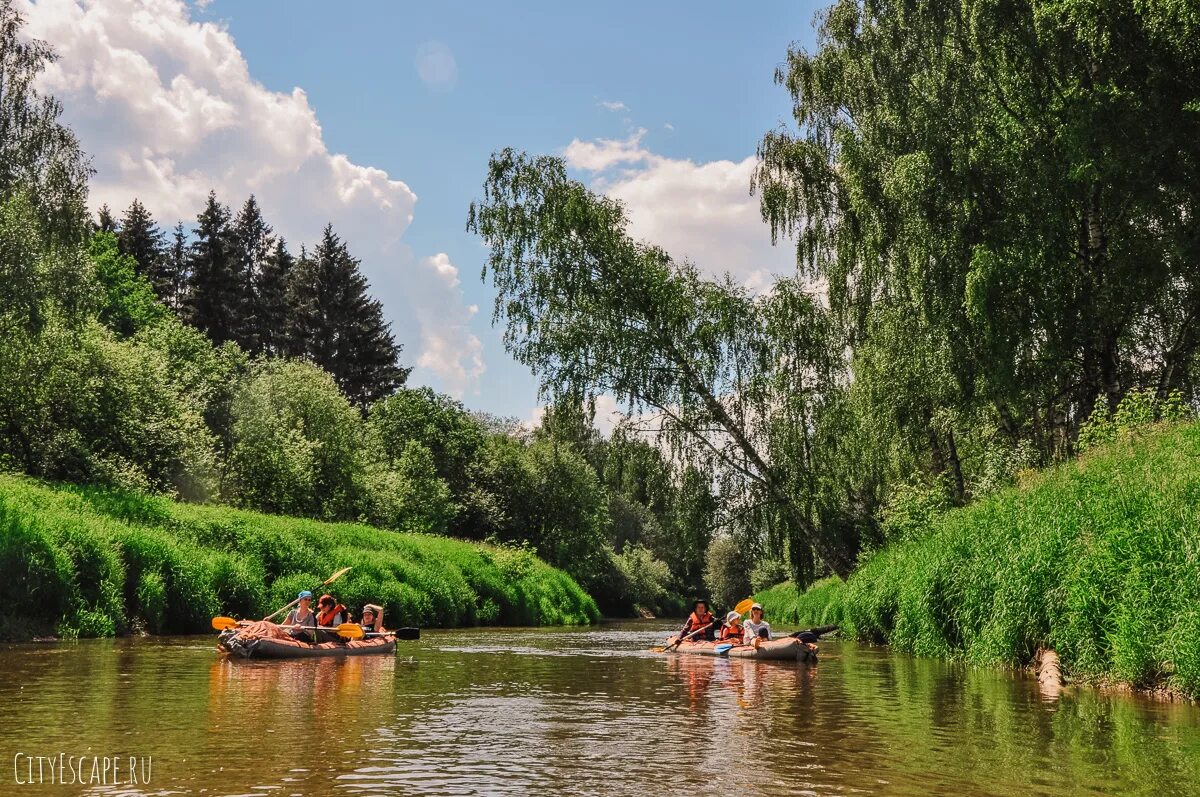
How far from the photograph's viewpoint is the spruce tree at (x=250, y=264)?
227ft

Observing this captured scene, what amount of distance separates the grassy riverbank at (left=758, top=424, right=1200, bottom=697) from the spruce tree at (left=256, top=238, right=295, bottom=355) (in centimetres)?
6012

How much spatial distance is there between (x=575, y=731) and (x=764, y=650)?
10.4 metres

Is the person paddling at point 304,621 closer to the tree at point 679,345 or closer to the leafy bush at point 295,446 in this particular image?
the tree at point 679,345

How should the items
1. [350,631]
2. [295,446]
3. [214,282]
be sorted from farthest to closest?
[214,282] → [295,446] → [350,631]

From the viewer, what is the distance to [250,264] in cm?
7481

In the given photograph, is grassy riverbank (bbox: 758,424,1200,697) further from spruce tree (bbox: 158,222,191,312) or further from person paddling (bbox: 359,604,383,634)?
spruce tree (bbox: 158,222,191,312)

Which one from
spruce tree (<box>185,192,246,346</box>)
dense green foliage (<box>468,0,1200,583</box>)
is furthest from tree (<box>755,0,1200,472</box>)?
spruce tree (<box>185,192,246,346</box>)

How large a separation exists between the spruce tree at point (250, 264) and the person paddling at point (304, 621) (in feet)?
171

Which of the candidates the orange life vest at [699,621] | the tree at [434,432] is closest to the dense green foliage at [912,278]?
the orange life vest at [699,621]

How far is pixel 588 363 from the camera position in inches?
1079

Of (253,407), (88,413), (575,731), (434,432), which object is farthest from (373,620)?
(434,432)

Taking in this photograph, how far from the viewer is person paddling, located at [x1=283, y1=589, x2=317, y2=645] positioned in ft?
60.0

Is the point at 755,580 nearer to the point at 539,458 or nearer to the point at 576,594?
the point at 539,458

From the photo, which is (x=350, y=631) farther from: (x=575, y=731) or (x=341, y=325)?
(x=341, y=325)
